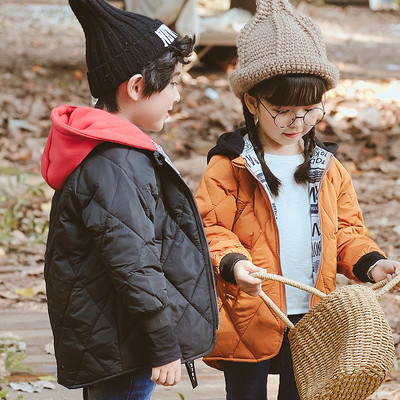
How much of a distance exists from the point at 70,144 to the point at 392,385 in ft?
7.13

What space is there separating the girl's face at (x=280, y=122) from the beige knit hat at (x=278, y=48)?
8 centimetres

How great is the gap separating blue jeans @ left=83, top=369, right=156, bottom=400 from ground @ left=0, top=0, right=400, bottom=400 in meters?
1.57

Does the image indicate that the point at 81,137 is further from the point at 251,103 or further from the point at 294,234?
the point at 294,234

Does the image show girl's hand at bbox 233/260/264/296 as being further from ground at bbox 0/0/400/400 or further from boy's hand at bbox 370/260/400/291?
ground at bbox 0/0/400/400

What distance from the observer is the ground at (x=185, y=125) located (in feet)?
17.0

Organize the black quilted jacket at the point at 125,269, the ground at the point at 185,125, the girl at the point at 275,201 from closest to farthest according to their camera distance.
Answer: the black quilted jacket at the point at 125,269 → the girl at the point at 275,201 → the ground at the point at 185,125

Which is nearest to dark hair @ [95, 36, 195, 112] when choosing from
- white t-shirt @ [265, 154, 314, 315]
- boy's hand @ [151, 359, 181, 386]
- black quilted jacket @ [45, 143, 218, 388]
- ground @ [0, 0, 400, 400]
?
black quilted jacket @ [45, 143, 218, 388]

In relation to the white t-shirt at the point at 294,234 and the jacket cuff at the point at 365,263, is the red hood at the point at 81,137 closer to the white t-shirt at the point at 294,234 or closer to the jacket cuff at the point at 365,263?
the white t-shirt at the point at 294,234

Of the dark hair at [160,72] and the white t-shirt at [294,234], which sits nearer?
the dark hair at [160,72]

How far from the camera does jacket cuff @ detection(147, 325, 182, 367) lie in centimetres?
206

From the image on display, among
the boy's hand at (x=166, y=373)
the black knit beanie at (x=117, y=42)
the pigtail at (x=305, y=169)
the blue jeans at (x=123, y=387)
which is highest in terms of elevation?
the black knit beanie at (x=117, y=42)

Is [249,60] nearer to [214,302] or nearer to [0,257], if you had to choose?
[214,302]

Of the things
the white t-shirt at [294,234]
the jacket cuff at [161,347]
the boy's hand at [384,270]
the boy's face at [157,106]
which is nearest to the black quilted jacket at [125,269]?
the jacket cuff at [161,347]

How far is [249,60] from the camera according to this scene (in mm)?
2482
